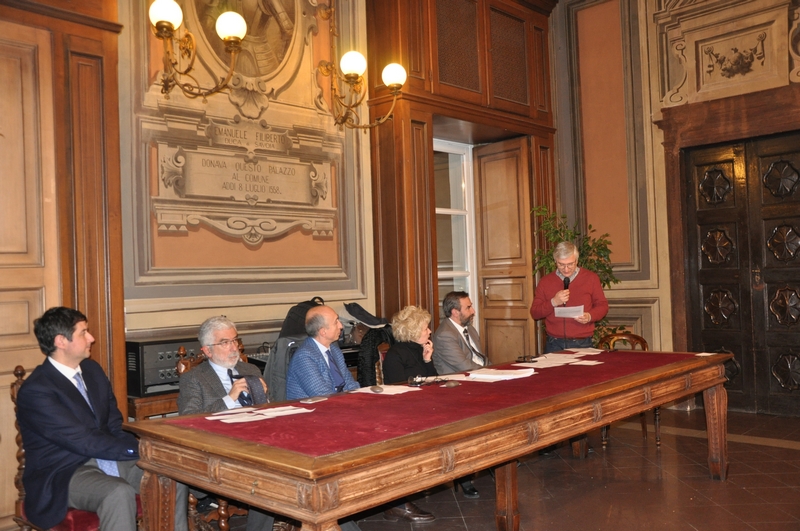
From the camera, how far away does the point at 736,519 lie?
3803 mm

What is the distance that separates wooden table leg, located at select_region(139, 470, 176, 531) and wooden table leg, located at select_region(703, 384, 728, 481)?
3.27 m

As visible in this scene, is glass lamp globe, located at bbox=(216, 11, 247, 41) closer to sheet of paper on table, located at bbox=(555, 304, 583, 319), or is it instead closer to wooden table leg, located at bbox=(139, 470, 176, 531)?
wooden table leg, located at bbox=(139, 470, 176, 531)

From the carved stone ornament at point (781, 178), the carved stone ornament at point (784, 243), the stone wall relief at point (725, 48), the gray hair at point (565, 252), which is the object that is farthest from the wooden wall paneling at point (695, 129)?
the gray hair at point (565, 252)

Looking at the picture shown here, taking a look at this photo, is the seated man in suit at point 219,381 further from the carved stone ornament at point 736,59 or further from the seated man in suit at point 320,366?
the carved stone ornament at point 736,59

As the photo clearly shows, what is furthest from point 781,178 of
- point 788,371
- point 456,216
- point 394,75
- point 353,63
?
point 353,63

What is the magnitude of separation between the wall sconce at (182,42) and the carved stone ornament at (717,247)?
476 cm

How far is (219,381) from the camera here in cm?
342

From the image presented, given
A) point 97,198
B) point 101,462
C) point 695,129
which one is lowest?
point 101,462

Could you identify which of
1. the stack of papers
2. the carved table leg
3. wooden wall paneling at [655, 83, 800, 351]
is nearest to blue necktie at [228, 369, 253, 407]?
the stack of papers

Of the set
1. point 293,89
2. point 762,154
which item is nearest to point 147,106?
point 293,89

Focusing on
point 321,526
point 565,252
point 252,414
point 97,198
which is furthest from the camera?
point 565,252

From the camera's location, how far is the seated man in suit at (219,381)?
3289 mm

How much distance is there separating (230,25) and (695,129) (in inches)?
184

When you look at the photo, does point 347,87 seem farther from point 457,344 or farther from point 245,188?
point 457,344
